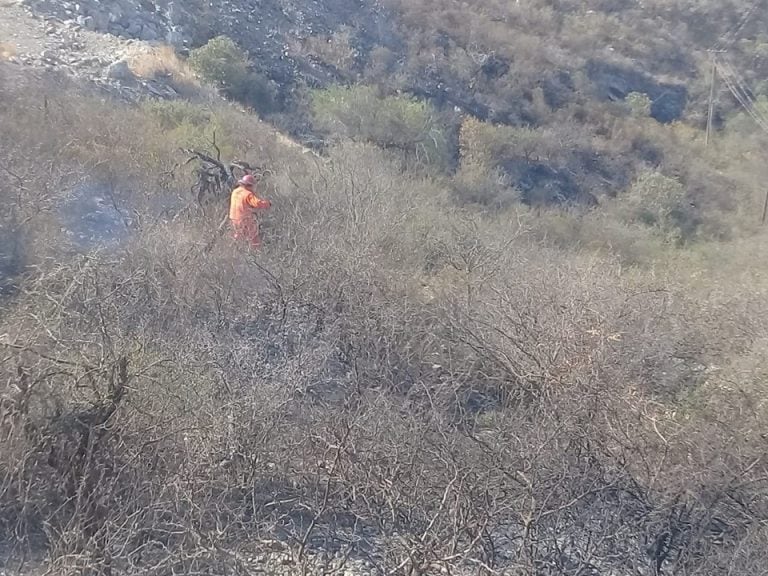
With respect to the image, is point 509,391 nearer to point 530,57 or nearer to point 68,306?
point 68,306

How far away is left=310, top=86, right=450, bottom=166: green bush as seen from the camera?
14500 millimetres

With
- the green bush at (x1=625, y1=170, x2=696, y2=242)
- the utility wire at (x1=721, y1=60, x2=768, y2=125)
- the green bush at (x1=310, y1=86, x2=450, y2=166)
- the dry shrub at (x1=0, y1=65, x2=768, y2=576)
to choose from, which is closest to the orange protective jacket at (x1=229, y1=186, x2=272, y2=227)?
the dry shrub at (x1=0, y1=65, x2=768, y2=576)

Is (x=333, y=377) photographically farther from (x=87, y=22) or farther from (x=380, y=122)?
(x=87, y=22)

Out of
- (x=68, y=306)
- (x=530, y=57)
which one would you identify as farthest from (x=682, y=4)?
(x=68, y=306)

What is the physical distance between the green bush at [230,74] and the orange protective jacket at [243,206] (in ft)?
24.8

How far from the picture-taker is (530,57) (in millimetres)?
22469

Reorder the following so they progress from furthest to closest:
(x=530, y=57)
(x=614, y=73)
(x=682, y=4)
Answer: (x=682, y=4) < (x=614, y=73) < (x=530, y=57)

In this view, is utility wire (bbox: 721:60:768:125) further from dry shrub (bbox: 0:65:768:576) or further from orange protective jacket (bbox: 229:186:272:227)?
orange protective jacket (bbox: 229:186:272:227)

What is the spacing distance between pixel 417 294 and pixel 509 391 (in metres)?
1.50

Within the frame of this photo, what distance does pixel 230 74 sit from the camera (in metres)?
14.7

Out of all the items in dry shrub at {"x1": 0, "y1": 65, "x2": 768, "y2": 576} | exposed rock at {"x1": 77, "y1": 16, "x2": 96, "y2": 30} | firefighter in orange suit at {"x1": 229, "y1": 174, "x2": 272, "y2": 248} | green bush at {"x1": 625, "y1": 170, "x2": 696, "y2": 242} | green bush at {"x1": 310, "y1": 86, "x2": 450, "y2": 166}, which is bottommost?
green bush at {"x1": 625, "y1": 170, "x2": 696, "y2": 242}

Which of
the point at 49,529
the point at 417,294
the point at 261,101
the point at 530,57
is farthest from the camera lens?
the point at 530,57

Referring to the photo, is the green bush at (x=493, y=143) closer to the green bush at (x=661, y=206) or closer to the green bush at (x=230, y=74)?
the green bush at (x=661, y=206)

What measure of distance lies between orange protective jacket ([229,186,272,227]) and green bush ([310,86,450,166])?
6.78 m
